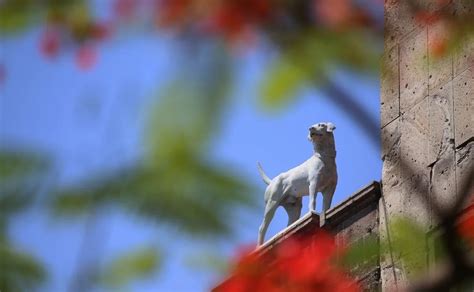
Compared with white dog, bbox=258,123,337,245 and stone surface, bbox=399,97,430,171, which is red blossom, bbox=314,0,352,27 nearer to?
stone surface, bbox=399,97,430,171

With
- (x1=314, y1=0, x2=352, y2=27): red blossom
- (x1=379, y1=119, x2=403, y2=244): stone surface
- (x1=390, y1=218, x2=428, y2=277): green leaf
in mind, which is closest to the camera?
(x1=314, y1=0, x2=352, y2=27): red blossom

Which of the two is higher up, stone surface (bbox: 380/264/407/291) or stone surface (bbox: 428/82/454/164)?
stone surface (bbox: 428/82/454/164)

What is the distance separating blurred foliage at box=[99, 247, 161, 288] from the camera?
4.04 m

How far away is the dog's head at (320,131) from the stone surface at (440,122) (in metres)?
1.94

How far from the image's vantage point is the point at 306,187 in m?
13.2

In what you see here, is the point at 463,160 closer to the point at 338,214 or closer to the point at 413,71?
the point at 413,71

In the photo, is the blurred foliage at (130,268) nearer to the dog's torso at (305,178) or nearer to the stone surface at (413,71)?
the stone surface at (413,71)

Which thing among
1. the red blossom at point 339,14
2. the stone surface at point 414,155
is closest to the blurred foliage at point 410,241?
the red blossom at point 339,14

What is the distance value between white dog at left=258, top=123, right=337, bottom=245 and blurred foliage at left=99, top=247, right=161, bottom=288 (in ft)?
24.9

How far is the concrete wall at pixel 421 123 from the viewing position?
9.62m

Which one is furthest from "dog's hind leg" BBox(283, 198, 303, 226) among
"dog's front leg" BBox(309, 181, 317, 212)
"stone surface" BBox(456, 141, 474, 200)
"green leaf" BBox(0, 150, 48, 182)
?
"green leaf" BBox(0, 150, 48, 182)

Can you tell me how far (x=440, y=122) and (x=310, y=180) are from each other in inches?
125

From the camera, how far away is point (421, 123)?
1015 cm

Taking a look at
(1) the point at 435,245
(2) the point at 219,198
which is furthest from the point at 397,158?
(2) the point at 219,198
